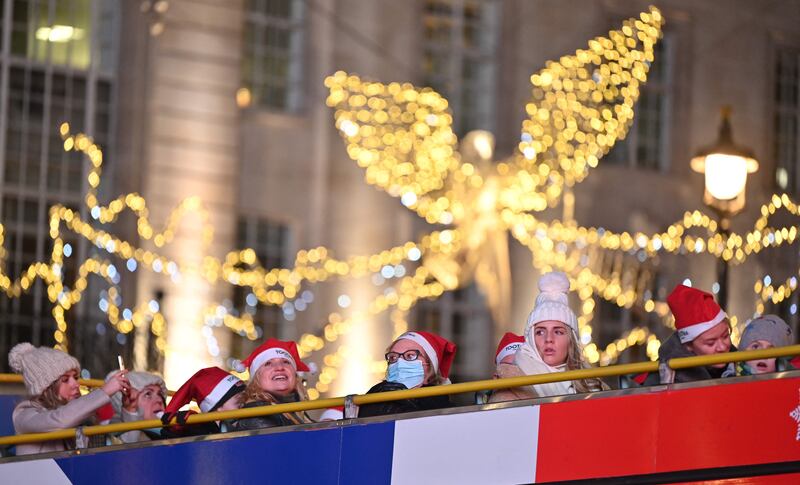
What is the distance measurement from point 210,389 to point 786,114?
1614 cm

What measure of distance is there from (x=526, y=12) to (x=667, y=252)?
3261mm

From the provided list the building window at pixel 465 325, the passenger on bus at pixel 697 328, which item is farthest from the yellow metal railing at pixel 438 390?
the building window at pixel 465 325

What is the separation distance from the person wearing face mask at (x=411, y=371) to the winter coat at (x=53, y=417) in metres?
1.33

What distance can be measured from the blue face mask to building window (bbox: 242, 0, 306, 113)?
1266 cm

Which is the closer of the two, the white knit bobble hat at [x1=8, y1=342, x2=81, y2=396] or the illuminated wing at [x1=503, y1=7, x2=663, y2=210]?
the white knit bobble hat at [x1=8, y1=342, x2=81, y2=396]

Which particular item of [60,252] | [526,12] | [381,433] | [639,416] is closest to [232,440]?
[381,433]

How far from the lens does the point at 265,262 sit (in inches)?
787

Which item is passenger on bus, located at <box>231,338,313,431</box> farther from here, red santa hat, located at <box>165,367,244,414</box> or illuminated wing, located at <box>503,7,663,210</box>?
illuminated wing, located at <box>503,7,663,210</box>

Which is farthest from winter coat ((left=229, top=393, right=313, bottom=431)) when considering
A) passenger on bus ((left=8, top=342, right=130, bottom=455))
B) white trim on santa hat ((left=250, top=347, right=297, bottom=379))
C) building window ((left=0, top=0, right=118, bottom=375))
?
building window ((left=0, top=0, right=118, bottom=375))

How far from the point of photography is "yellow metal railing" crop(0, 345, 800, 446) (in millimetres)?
6512

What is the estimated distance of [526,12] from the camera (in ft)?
72.6

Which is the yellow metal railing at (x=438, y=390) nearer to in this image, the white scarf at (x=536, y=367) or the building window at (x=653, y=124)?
the white scarf at (x=536, y=367)

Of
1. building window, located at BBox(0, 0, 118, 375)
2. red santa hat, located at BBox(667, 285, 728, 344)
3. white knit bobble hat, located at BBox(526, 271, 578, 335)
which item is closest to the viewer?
white knit bobble hat, located at BBox(526, 271, 578, 335)

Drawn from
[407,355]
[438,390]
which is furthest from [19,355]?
[438,390]
